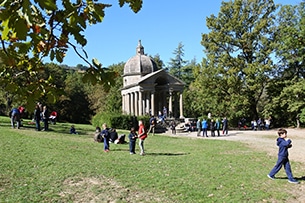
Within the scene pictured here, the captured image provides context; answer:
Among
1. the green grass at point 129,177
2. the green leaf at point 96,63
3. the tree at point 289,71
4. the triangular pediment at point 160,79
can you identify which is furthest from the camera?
the triangular pediment at point 160,79

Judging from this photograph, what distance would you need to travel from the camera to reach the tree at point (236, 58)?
37156 mm

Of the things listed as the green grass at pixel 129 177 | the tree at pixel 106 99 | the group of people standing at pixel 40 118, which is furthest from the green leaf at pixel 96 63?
the tree at pixel 106 99

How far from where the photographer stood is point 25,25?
1.54m

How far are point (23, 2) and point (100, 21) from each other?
2.76 feet

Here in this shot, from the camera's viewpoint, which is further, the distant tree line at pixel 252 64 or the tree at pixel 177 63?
the tree at pixel 177 63

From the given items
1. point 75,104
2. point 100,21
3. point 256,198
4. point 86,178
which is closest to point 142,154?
point 86,178

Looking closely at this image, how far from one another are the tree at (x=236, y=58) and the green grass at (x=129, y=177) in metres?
23.9

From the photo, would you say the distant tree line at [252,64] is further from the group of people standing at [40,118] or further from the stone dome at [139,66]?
the group of people standing at [40,118]

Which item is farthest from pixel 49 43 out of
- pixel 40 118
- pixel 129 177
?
pixel 40 118

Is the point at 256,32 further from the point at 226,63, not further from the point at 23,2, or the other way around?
the point at 23,2

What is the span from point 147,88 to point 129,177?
98.2 feet

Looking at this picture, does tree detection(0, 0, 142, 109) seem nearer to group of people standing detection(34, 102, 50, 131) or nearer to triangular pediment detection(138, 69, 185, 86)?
group of people standing detection(34, 102, 50, 131)

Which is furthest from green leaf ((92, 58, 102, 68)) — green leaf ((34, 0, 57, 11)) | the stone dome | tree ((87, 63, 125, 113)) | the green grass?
tree ((87, 63, 125, 113))

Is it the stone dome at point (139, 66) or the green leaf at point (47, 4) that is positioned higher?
the stone dome at point (139, 66)
